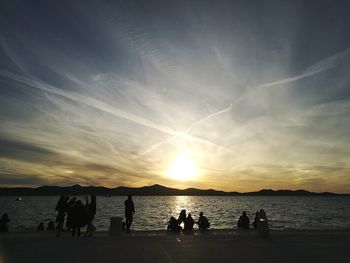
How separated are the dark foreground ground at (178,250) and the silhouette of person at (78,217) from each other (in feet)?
10.4

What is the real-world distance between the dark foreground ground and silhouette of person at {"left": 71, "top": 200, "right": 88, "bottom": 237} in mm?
3180

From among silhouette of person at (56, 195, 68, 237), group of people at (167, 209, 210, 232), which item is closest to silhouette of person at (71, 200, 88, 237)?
silhouette of person at (56, 195, 68, 237)

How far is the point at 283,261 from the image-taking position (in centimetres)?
1191

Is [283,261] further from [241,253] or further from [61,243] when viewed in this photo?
[61,243]

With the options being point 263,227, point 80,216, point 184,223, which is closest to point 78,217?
point 80,216

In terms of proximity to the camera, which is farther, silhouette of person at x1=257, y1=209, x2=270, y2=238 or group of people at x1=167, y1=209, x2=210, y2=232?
group of people at x1=167, y1=209, x2=210, y2=232

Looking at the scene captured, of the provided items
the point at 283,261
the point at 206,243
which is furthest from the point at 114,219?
the point at 283,261

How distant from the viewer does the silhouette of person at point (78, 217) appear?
65.4ft

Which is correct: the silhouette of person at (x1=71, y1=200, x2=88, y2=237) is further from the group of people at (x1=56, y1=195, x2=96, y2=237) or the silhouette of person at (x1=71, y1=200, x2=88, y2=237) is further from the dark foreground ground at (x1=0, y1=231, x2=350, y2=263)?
the dark foreground ground at (x1=0, y1=231, x2=350, y2=263)

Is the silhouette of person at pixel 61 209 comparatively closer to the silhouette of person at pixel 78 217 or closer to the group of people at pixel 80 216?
the group of people at pixel 80 216

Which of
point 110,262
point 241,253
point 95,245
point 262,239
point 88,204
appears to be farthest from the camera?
point 88,204

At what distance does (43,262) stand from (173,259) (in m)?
4.27

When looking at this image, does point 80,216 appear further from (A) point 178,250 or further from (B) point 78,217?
(A) point 178,250

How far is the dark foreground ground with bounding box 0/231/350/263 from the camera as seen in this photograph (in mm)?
12172
